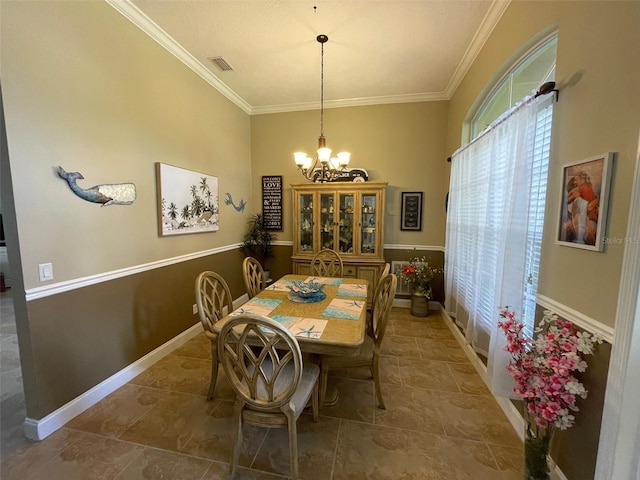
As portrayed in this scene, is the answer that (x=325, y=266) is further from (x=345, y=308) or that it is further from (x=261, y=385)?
(x=261, y=385)

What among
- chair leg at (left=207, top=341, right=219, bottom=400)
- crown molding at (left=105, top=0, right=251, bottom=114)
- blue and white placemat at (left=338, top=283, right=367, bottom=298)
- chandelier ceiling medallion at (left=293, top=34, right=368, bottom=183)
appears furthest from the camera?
chandelier ceiling medallion at (left=293, top=34, right=368, bottom=183)

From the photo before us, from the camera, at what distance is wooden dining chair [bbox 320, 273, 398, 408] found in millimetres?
1869

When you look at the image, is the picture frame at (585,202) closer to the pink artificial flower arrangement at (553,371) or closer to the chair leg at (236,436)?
the pink artificial flower arrangement at (553,371)

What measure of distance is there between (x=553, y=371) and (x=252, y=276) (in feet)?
7.85

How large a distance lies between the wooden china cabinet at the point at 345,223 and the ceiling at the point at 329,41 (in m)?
1.34

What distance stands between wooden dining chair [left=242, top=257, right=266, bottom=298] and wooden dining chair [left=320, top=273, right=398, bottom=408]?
3.63 ft

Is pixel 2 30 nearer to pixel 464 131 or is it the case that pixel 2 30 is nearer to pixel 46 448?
pixel 46 448

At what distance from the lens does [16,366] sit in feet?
8.05

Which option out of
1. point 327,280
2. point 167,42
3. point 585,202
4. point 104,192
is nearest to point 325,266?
point 327,280

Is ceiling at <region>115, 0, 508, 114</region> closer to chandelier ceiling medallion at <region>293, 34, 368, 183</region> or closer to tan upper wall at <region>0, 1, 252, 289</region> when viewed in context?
chandelier ceiling medallion at <region>293, 34, 368, 183</region>

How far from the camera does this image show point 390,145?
3.95 metres

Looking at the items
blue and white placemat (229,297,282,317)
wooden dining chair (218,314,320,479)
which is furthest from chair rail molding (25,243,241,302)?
wooden dining chair (218,314,320,479)

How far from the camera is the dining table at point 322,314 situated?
1.52 meters

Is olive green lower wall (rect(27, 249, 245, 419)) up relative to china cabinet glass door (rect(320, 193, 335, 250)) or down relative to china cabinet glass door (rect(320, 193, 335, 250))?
down
